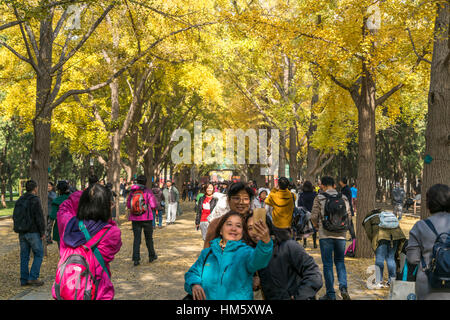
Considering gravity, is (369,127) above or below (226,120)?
below

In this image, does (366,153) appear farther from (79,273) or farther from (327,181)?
(79,273)

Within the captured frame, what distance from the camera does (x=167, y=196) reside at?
2003 cm

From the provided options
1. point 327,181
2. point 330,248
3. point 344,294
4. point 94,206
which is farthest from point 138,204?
point 94,206

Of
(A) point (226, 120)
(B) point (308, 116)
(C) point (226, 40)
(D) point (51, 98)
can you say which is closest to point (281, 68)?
(B) point (308, 116)

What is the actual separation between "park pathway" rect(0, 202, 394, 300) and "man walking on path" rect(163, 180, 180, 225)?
484 centimetres

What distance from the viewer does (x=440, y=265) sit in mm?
3527

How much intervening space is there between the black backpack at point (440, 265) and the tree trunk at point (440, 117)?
4.11m

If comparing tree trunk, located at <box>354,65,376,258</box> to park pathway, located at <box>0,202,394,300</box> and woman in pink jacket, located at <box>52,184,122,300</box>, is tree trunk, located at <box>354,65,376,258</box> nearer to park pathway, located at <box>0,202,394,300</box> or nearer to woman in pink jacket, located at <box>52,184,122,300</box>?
park pathway, located at <box>0,202,394,300</box>

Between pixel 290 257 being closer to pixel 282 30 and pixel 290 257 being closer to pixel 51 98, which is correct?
pixel 282 30

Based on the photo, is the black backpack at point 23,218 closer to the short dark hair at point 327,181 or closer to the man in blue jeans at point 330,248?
the man in blue jeans at point 330,248

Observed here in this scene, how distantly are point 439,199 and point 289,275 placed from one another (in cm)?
144

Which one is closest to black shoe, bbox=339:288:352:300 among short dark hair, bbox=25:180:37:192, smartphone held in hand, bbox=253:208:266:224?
smartphone held in hand, bbox=253:208:266:224

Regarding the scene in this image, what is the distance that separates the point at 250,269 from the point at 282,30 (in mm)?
8477

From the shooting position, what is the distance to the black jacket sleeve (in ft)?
10.7
